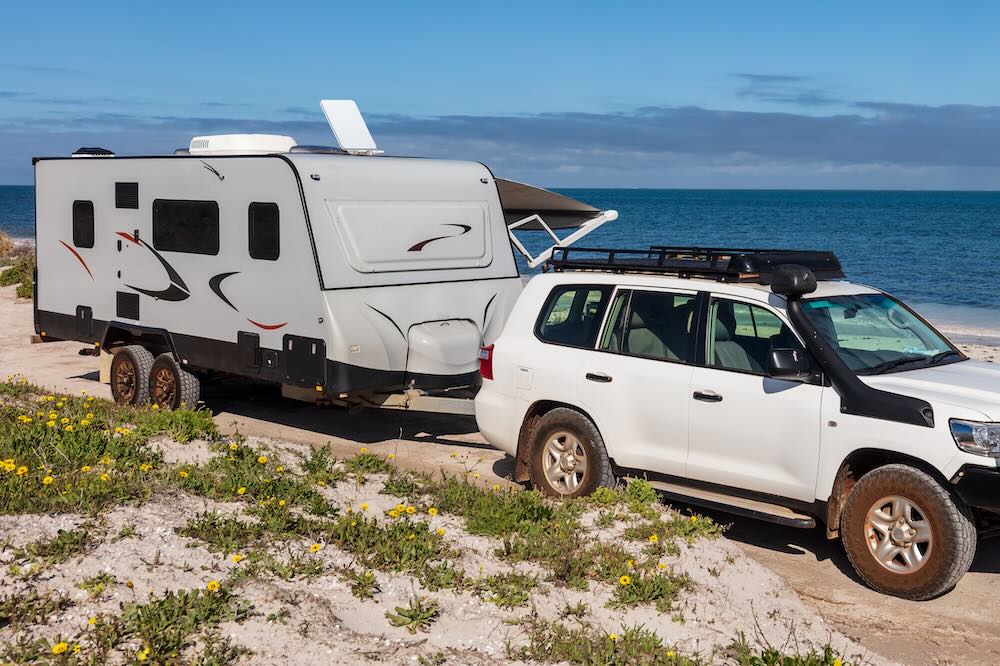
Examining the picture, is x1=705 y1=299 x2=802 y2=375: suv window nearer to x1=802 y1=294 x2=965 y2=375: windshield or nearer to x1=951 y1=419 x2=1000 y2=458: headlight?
x1=802 y1=294 x2=965 y2=375: windshield

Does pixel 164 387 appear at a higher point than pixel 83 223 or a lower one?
lower

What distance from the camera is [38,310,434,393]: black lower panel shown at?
1000cm

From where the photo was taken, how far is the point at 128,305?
1221cm

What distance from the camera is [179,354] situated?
11.7 m

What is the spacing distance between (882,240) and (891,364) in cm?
6376

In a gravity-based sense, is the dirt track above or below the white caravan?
below

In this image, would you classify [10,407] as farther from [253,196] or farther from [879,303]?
[879,303]

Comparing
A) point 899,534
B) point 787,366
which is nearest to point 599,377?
point 787,366

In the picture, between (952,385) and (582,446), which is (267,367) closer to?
(582,446)

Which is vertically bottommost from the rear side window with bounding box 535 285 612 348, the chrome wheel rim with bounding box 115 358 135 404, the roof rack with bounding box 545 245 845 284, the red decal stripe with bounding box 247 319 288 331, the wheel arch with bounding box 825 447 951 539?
the chrome wheel rim with bounding box 115 358 135 404

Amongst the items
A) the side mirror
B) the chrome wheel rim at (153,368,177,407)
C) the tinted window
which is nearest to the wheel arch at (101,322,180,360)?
the chrome wheel rim at (153,368,177,407)

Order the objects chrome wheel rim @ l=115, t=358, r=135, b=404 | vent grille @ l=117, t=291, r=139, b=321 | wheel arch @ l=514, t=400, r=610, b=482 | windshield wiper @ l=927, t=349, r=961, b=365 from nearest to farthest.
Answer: windshield wiper @ l=927, t=349, r=961, b=365 < wheel arch @ l=514, t=400, r=610, b=482 < vent grille @ l=117, t=291, r=139, b=321 < chrome wheel rim @ l=115, t=358, r=135, b=404

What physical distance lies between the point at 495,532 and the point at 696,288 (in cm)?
233

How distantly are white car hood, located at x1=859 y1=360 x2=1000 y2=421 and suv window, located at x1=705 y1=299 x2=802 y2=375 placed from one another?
0.71m
